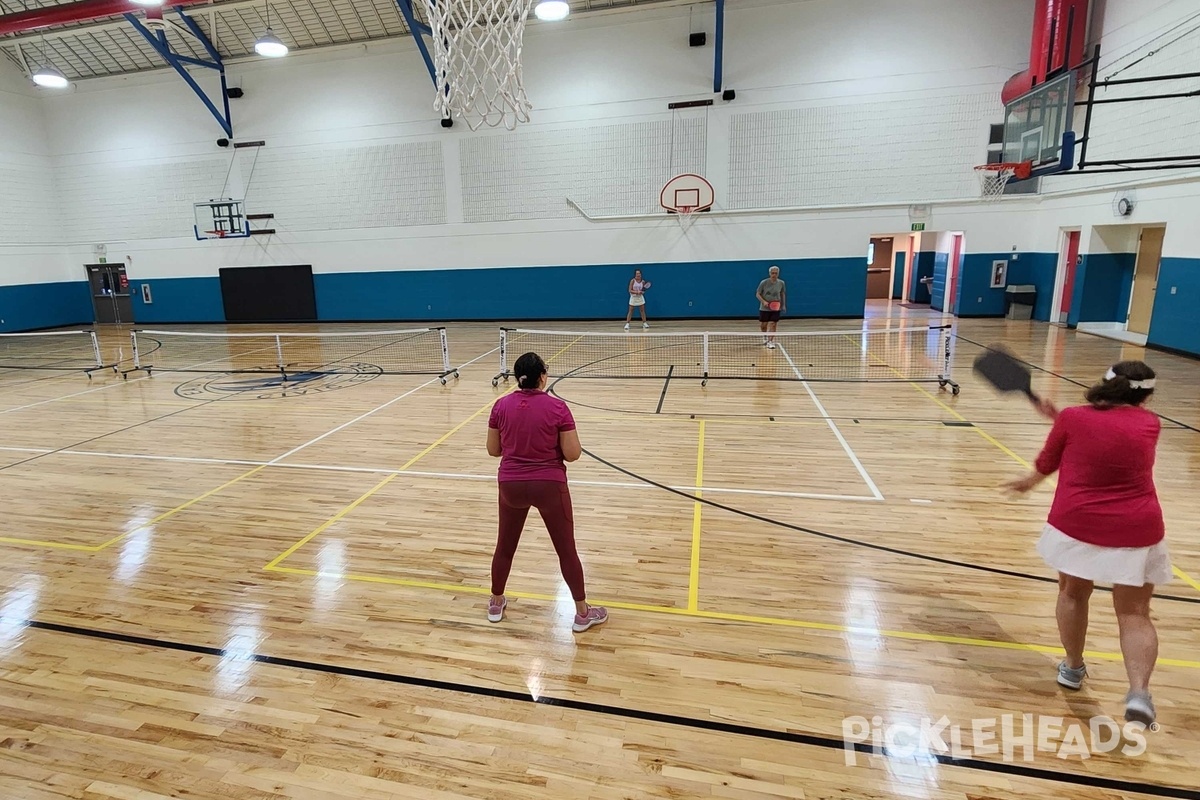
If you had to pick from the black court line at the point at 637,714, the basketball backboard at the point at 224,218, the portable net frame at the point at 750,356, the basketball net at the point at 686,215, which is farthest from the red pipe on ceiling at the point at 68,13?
the black court line at the point at 637,714

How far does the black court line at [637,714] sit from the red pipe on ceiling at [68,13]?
1842 centimetres

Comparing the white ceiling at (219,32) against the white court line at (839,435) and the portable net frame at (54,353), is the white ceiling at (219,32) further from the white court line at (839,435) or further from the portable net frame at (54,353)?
the white court line at (839,435)

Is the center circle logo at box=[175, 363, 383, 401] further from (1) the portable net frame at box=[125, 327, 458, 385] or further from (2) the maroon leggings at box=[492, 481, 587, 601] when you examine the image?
(2) the maroon leggings at box=[492, 481, 587, 601]

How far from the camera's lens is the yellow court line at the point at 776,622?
12.9 feet

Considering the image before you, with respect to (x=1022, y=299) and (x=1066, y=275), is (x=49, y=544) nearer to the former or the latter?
(x=1066, y=275)

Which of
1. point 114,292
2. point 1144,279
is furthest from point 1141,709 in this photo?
point 114,292

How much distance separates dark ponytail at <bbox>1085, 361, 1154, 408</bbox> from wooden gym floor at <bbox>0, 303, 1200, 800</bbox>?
1.72 m

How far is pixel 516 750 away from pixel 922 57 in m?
21.6

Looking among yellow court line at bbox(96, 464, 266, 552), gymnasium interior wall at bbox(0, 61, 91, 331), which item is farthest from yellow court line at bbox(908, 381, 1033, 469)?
gymnasium interior wall at bbox(0, 61, 91, 331)

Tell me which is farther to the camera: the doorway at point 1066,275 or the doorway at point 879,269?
the doorway at point 879,269

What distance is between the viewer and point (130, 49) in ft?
75.2

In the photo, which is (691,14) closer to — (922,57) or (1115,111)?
(922,57)

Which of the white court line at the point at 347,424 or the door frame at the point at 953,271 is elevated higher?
the door frame at the point at 953,271

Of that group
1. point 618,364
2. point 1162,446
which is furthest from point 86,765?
point 618,364
